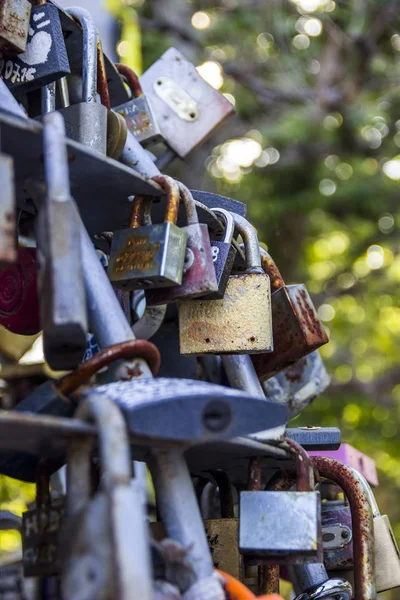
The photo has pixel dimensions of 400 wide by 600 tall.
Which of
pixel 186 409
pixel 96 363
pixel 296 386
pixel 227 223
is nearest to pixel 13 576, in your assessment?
pixel 296 386

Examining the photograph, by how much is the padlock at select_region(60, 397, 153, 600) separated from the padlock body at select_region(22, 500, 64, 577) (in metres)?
0.16

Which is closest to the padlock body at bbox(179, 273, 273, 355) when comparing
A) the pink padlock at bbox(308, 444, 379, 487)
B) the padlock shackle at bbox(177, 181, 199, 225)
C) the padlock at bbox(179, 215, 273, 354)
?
the padlock at bbox(179, 215, 273, 354)

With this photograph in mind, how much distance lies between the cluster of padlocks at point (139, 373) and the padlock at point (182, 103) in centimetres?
16

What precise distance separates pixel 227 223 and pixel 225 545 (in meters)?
0.54

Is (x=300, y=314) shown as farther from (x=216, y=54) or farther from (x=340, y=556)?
(x=216, y=54)

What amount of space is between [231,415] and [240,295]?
42 cm

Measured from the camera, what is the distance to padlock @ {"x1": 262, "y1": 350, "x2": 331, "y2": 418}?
6.37ft

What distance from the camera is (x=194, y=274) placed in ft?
4.07

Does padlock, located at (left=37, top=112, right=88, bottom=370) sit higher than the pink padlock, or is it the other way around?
padlock, located at (left=37, top=112, right=88, bottom=370)


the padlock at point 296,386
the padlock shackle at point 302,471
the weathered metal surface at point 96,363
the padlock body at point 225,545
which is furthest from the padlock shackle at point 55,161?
the padlock at point 296,386

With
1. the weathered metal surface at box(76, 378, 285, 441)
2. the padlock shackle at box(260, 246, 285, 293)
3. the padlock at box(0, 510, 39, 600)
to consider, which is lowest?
the padlock at box(0, 510, 39, 600)

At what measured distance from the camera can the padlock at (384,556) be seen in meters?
1.53

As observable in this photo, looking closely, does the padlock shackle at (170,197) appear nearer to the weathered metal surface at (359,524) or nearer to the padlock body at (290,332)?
the padlock body at (290,332)

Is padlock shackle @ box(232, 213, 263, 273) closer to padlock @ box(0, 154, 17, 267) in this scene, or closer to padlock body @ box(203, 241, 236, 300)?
padlock body @ box(203, 241, 236, 300)
